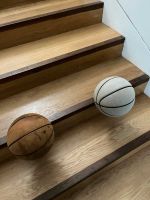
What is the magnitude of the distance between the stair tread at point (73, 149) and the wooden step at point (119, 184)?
0.16 meters

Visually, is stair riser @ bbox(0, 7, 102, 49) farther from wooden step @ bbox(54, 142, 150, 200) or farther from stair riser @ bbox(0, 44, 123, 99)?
wooden step @ bbox(54, 142, 150, 200)

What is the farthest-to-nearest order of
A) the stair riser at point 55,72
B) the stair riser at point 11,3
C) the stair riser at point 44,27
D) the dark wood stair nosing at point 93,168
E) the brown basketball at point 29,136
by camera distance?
the stair riser at point 11,3 < the stair riser at point 44,27 < the stair riser at point 55,72 < the dark wood stair nosing at point 93,168 < the brown basketball at point 29,136

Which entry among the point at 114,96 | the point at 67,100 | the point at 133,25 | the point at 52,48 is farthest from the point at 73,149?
the point at 133,25

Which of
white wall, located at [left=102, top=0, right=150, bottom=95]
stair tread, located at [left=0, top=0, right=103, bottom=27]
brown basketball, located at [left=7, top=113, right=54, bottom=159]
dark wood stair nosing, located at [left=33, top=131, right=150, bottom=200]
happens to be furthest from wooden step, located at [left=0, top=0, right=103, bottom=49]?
dark wood stair nosing, located at [left=33, top=131, right=150, bottom=200]

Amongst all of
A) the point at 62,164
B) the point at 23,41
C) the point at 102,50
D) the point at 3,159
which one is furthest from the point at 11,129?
the point at 102,50

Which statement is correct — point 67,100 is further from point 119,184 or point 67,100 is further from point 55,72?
point 119,184

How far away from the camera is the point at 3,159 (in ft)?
5.87

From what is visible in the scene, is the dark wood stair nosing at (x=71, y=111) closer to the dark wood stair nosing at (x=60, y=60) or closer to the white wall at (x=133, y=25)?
the dark wood stair nosing at (x=60, y=60)

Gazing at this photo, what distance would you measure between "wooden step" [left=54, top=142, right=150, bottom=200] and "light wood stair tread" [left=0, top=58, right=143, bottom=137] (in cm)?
60

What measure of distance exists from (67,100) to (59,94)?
0.10 m

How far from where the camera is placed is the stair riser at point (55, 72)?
198 centimetres

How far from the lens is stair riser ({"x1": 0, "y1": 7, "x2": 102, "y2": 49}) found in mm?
2143

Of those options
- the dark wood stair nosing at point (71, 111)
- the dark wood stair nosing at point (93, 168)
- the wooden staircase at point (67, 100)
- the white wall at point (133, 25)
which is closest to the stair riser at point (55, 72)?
the wooden staircase at point (67, 100)

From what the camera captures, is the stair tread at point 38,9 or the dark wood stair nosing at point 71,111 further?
the stair tread at point 38,9
